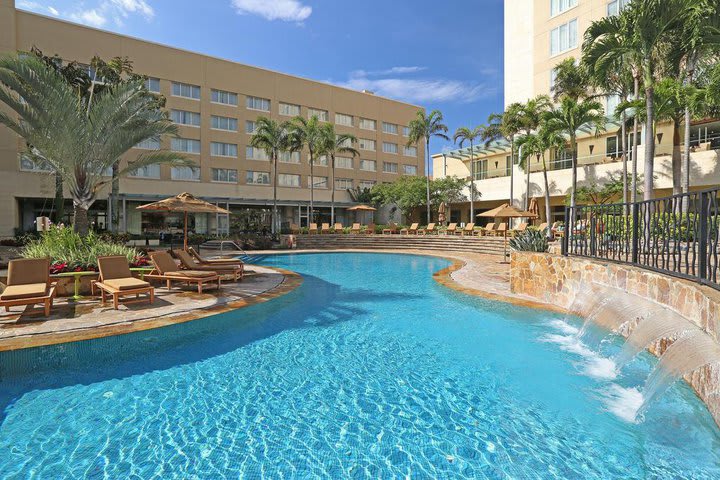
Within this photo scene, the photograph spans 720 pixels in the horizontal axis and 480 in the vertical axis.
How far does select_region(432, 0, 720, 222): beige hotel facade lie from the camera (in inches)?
950

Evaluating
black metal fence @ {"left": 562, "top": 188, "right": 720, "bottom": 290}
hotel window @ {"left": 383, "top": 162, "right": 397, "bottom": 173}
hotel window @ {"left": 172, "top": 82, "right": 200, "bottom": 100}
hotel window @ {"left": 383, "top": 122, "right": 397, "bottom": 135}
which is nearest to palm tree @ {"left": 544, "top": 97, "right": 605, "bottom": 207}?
black metal fence @ {"left": 562, "top": 188, "right": 720, "bottom": 290}

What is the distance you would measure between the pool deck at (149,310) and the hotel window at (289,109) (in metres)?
33.1

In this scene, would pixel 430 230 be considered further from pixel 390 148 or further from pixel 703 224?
pixel 703 224

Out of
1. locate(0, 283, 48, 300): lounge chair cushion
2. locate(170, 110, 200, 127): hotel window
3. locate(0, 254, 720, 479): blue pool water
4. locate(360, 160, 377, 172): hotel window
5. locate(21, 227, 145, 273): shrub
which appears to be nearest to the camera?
locate(0, 254, 720, 479): blue pool water

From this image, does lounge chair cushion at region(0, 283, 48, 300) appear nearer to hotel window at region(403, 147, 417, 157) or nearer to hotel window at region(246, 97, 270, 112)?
hotel window at region(246, 97, 270, 112)

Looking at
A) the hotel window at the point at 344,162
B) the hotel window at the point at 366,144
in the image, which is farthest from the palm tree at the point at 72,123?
the hotel window at the point at 366,144

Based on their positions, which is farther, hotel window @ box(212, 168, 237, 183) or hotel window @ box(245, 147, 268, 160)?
hotel window @ box(245, 147, 268, 160)

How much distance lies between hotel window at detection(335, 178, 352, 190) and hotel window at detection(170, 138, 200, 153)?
1551 centimetres

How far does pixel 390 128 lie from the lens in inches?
1938

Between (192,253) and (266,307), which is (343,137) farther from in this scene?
(266,307)

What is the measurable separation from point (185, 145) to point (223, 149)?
3556 millimetres

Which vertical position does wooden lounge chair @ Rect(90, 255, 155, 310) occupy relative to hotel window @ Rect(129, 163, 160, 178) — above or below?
below

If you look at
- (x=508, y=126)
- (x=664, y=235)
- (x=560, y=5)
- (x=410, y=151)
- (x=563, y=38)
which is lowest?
(x=664, y=235)

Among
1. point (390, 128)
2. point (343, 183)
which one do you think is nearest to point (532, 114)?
point (343, 183)
